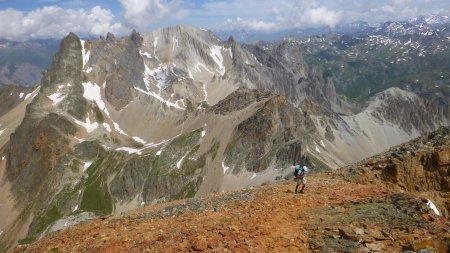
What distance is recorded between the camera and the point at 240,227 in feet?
77.0

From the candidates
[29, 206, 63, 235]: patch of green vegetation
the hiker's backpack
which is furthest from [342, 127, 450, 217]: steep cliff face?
[29, 206, 63, 235]: patch of green vegetation

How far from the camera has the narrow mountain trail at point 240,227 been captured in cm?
2147

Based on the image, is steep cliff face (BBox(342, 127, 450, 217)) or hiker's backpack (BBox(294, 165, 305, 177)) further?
steep cliff face (BBox(342, 127, 450, 217))

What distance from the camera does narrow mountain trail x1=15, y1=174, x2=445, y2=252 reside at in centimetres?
2147

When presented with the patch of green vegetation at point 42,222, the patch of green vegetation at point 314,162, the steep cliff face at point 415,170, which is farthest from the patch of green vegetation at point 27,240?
the steep cliff face at point 415,170

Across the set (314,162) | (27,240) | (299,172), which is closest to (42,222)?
(27,240)

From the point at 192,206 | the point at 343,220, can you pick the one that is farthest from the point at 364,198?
the point at 192,206

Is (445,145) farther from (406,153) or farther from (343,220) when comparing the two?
(343,220)

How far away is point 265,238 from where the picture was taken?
22062 millimetres

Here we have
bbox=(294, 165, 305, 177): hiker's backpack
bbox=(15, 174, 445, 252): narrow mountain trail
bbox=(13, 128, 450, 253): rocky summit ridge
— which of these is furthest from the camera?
bbox=(294, 165, 305, 177): hiker's backpack

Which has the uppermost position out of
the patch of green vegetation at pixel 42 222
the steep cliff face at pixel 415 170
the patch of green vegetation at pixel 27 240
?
the steep cliff face at pixel 415 170

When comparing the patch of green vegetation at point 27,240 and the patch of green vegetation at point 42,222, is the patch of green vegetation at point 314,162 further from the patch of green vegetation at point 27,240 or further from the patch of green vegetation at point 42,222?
the patch of green vegetation at point 27,240

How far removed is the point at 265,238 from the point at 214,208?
789cm

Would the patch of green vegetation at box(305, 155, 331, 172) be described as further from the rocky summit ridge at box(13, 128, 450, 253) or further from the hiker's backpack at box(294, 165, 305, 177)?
the rocky summit ridge at box(13, 128, 450, 253)
